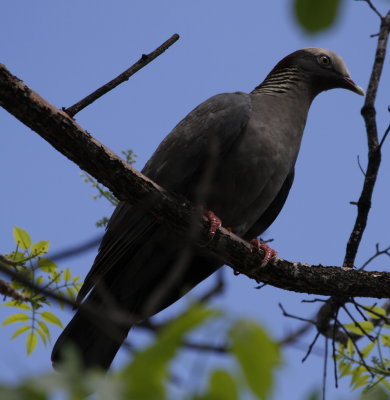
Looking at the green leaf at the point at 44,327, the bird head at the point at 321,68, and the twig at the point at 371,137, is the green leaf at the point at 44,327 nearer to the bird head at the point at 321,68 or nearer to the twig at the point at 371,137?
the twig at the point at 371,137

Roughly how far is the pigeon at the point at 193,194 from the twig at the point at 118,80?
3.12 feet

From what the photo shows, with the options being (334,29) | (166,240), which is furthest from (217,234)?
(334,29)

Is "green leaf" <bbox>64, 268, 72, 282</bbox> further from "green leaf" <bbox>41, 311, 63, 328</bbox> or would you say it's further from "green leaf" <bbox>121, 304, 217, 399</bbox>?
"green leaf" <bbox>121, 304, 217, 399</bbox>

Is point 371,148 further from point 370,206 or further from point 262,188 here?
point 262,188

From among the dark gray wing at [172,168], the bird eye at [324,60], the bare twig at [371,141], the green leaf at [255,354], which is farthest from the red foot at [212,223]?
the green leaf at [255,354]

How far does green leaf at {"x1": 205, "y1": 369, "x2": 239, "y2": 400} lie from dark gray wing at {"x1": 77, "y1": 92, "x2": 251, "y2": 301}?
9.41 feet

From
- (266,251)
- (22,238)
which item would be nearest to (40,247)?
(22,238)

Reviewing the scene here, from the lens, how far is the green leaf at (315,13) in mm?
1047

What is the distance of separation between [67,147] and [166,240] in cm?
128

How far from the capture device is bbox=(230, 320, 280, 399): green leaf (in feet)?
3.38

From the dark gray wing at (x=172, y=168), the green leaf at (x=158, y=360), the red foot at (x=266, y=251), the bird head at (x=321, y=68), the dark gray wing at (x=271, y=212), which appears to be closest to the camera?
the green leaf at (x=158, y=360)

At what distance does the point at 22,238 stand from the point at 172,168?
1.10 metres

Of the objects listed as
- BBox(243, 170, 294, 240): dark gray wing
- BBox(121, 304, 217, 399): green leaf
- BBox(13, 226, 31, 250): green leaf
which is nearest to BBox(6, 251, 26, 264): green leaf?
BBox(13, 226, 31, 250): green leaf

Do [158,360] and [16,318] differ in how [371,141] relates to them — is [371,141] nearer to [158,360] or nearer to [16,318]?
[16,318]
